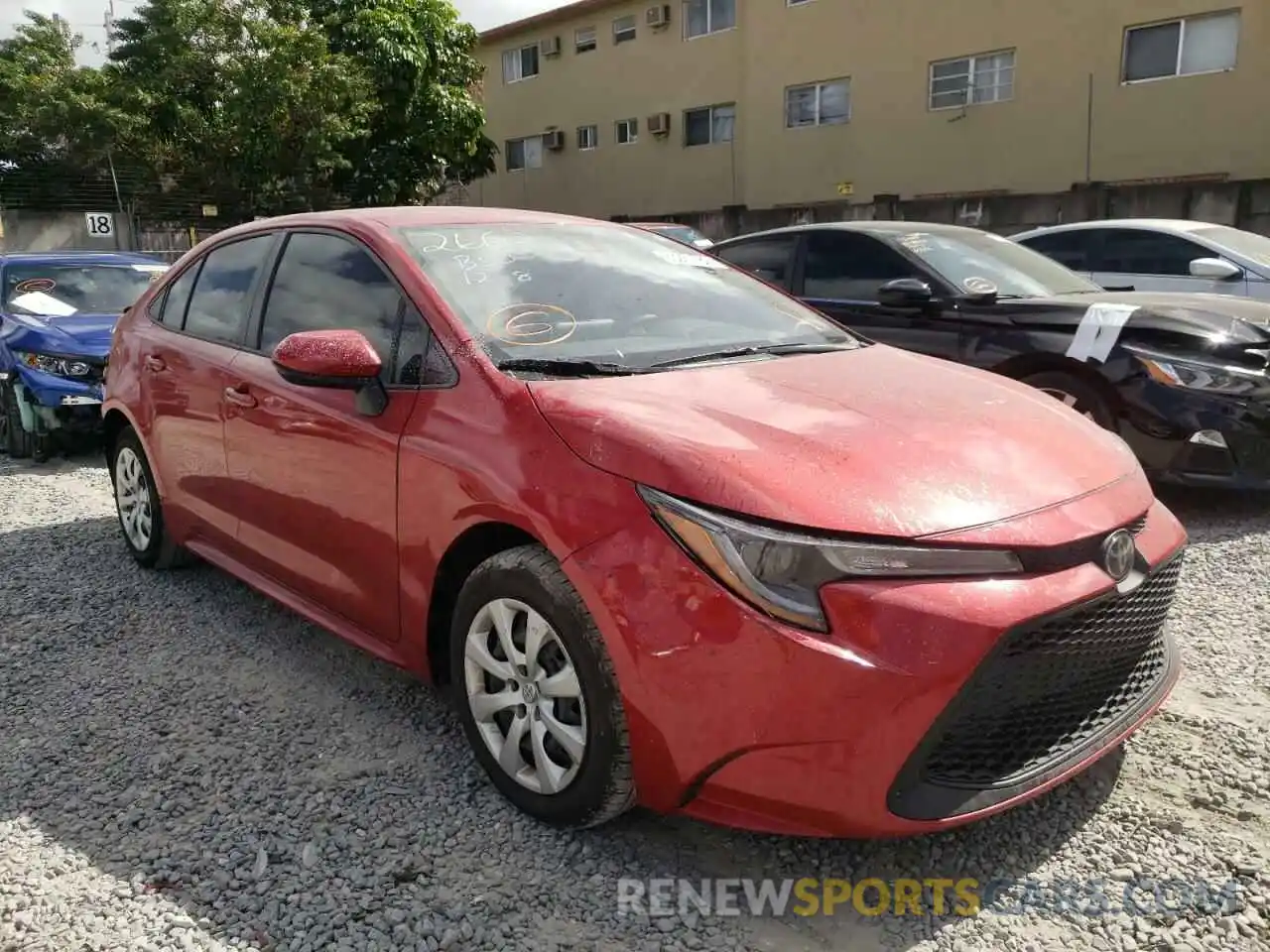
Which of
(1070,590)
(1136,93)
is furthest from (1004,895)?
(1136,93)

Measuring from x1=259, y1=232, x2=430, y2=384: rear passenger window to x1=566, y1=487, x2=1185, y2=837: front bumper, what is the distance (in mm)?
1003

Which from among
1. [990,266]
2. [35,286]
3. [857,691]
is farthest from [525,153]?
[857,691]

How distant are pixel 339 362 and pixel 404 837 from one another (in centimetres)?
131

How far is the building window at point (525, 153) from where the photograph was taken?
2756 centimetres

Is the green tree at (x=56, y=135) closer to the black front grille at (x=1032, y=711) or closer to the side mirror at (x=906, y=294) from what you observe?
the side mirror at (x=906, y=294)

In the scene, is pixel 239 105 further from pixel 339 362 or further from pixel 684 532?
pixel 684 532

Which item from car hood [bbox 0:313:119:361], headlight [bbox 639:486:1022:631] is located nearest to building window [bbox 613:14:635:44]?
car hood [bbox 0:313:119:361]

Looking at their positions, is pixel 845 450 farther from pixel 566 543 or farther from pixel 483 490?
pixel 483 490

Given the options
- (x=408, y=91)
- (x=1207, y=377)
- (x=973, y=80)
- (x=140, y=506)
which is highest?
(x=408, y=91)

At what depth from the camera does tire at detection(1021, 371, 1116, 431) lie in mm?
5129

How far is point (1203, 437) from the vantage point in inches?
191

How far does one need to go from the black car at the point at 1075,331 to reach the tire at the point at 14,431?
18.0 ft

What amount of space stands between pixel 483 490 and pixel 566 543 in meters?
0.35

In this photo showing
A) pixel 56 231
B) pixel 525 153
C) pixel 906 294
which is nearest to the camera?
pixel 906 294
